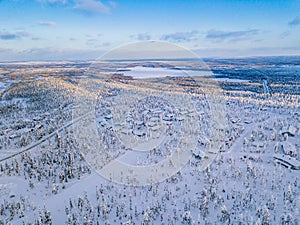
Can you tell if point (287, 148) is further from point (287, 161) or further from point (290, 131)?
point (290, 131)

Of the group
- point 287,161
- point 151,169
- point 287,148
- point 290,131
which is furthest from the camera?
point 290,131

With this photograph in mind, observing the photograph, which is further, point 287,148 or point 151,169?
point 287,148

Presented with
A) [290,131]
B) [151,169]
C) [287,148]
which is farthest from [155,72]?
[151,169]

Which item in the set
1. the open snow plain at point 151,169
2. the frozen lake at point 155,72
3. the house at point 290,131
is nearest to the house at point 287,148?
the open snow plain at point 151,169

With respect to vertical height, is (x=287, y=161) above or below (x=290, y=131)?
below

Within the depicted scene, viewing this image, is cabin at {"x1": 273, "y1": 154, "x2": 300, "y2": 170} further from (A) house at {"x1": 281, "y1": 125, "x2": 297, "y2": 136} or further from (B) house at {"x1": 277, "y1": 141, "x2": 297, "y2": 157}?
A: (A) house at {"x1": 281, "y1": 125, "x2": 297, "y2": 136}

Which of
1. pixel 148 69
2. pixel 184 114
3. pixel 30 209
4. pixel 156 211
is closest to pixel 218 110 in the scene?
pixel 184 114

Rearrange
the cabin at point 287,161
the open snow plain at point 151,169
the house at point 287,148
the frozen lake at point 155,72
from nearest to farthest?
the open snow plain at point 151,169 → the cabin at point 287,161 → the house at point 287,148 → the frozen lake at point 155,72

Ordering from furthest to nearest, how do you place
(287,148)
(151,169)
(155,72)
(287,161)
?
(155,72) → (287,148) → (151,169) → (287,161)

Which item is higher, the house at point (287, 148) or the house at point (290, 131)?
the house at point (290, 131)

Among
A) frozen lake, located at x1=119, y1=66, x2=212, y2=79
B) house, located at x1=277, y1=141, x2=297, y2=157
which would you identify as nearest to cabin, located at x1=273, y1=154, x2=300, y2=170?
house, located at x1=277, y1=141, x2=297, y2=157

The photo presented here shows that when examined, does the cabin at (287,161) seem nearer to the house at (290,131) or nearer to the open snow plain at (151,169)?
the open snow plain at (151,169)

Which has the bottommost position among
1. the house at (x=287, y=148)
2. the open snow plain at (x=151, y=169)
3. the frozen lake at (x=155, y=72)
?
the open snow plain at (x=151, y=169)
